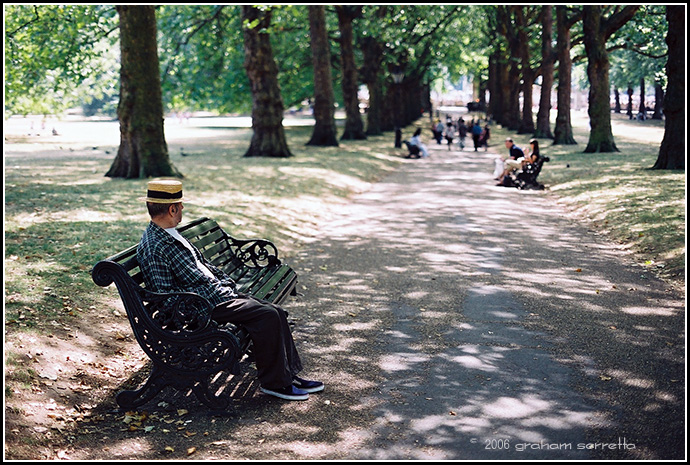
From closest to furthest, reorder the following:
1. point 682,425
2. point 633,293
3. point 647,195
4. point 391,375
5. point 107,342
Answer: point 682,425
point 391,375
point 107,342
point 633,293
point 647,195

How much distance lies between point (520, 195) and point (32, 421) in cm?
1564

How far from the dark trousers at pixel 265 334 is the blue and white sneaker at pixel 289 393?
0.16 ft

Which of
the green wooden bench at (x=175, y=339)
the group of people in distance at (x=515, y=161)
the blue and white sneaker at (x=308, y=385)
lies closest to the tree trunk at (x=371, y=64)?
the group of people in distance at (x=515, y=161)

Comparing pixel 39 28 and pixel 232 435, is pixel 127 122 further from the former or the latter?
pixel 232 435

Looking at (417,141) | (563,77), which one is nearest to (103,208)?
(417,141)

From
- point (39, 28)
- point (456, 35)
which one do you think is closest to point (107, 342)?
point (39, 28)

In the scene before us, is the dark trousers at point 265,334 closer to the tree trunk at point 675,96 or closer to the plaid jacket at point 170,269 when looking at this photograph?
the plaid jacket at point 170,269

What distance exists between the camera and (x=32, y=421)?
5160mm

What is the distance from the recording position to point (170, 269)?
5.84 m

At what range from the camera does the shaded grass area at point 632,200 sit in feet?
35.6

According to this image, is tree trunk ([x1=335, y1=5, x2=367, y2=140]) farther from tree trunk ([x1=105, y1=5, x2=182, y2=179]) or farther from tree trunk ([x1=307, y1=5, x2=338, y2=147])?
tree trunk ([x1=105, y1=5, x2=182, y2=179])

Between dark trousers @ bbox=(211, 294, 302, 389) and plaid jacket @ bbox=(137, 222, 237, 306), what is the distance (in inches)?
6.9

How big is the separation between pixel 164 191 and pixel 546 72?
34965 mm

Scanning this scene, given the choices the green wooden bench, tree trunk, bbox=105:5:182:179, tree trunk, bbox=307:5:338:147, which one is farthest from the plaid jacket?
tree trunk, bbox=307:5:338:147
